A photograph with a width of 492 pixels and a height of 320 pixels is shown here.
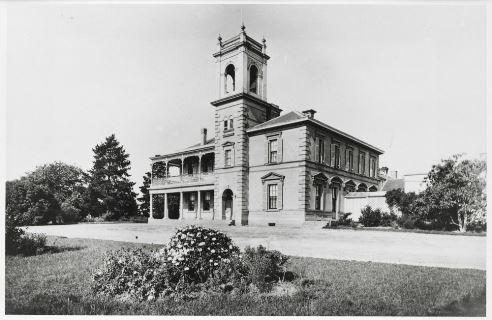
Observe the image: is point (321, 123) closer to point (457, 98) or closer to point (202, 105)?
point (202, 105)

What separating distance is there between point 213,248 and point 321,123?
64.6 feet

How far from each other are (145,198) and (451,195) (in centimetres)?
3092

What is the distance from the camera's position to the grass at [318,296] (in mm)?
6492

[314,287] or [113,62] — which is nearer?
[314,287]

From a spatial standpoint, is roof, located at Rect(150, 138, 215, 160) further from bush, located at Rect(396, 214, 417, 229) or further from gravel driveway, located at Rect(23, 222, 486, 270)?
gravel driveway, located at Rect(23, 222, 486, 270)

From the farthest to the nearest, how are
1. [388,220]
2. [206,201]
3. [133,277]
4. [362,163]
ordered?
1. [206,201]
2. [362,163]
3. [388,220]
4. [133,277]

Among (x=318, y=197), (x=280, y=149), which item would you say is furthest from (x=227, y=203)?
(x=318, y=197)

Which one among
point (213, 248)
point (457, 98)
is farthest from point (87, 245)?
point (457, 98)

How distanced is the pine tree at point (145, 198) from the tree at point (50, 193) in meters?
12.4

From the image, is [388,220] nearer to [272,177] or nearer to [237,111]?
[272,177]

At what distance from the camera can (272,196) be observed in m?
26.1

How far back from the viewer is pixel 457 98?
9227 mm

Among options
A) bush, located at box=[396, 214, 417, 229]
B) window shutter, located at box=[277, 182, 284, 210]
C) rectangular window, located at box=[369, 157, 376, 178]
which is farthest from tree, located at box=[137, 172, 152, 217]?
bush, located at box=[396, 214, 417, 229]

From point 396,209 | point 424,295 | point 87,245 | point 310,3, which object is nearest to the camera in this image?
point 424,295
